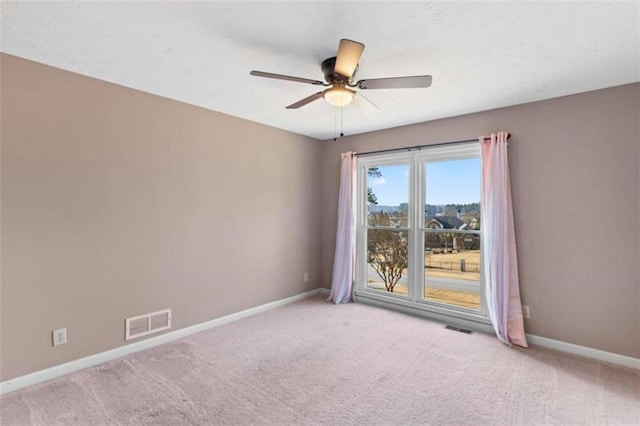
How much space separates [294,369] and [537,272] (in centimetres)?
258

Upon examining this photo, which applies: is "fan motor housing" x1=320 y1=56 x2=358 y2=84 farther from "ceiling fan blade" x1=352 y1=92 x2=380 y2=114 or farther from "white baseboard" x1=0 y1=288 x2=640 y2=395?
"white baseboard" x1=0 y1=288 x2=640 y2=395

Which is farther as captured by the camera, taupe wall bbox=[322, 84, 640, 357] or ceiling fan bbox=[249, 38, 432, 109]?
taupe wall bbox=[322, 84, 640, 357]

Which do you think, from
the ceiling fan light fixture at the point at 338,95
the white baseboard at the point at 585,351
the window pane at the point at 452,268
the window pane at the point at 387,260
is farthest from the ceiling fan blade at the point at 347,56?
the white baseboard at the point at 585,351

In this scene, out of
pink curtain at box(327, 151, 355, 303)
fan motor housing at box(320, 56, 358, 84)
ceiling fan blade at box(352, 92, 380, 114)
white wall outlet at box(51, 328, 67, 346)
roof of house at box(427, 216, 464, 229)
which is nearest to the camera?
fan motor housing at box(320, 56, 358, 84)

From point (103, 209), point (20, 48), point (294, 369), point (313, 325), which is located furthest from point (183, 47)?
point (313, 325)

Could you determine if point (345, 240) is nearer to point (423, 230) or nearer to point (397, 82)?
point (423, 230)

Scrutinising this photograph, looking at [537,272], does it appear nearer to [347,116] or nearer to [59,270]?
[347,116]

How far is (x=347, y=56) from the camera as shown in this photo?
1844mm

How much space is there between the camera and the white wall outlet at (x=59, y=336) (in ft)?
8.05

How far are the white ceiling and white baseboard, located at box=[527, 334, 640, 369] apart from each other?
240 cm

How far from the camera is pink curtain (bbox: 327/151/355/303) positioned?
14.8 ft

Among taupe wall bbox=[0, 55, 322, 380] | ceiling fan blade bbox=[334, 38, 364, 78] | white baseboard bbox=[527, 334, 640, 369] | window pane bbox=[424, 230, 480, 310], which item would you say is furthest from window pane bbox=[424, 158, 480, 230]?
ceiling fan blade bbox=[334, 38, 364, 78]

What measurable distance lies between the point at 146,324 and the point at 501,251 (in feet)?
11.9

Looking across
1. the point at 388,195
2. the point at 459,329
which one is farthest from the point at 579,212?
the point at 388,195
